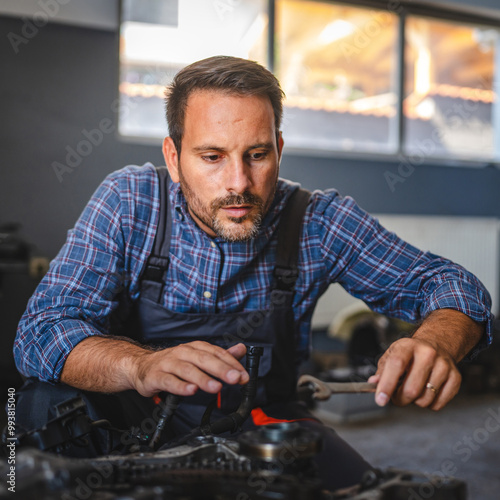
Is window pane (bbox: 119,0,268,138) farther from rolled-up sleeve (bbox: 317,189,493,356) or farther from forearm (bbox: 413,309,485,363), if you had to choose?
forearm (bbox: 413,309,485,363)

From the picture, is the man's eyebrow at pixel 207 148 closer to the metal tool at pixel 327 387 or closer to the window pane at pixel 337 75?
the metal tool at pixel 327 387

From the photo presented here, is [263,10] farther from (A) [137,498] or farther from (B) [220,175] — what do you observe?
(A) [137,498]

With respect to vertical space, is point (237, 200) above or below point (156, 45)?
below

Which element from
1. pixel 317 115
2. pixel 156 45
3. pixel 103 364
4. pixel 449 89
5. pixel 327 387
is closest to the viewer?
pixel 103 364

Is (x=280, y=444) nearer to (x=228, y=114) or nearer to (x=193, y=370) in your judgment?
(x=193, y=370)

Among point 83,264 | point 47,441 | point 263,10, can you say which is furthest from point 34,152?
point 47,441

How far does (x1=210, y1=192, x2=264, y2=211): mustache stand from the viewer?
3.44 ft

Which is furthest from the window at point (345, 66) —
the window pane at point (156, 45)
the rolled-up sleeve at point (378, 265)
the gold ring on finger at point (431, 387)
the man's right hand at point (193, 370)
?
the gold ring on finger at point (431, 387)

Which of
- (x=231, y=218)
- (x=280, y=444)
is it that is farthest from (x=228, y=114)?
(x=280, y=444)

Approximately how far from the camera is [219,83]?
1.05 m

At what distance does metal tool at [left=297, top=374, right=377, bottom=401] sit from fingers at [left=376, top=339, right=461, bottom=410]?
7cm

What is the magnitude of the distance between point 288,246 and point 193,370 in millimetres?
524

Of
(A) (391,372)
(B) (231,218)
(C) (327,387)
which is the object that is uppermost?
(B) (231,218)

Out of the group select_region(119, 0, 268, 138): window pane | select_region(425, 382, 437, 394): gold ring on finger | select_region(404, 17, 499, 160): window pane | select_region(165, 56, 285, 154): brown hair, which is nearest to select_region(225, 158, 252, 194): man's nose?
select_region(165, 56, 285, 154): brown hair
